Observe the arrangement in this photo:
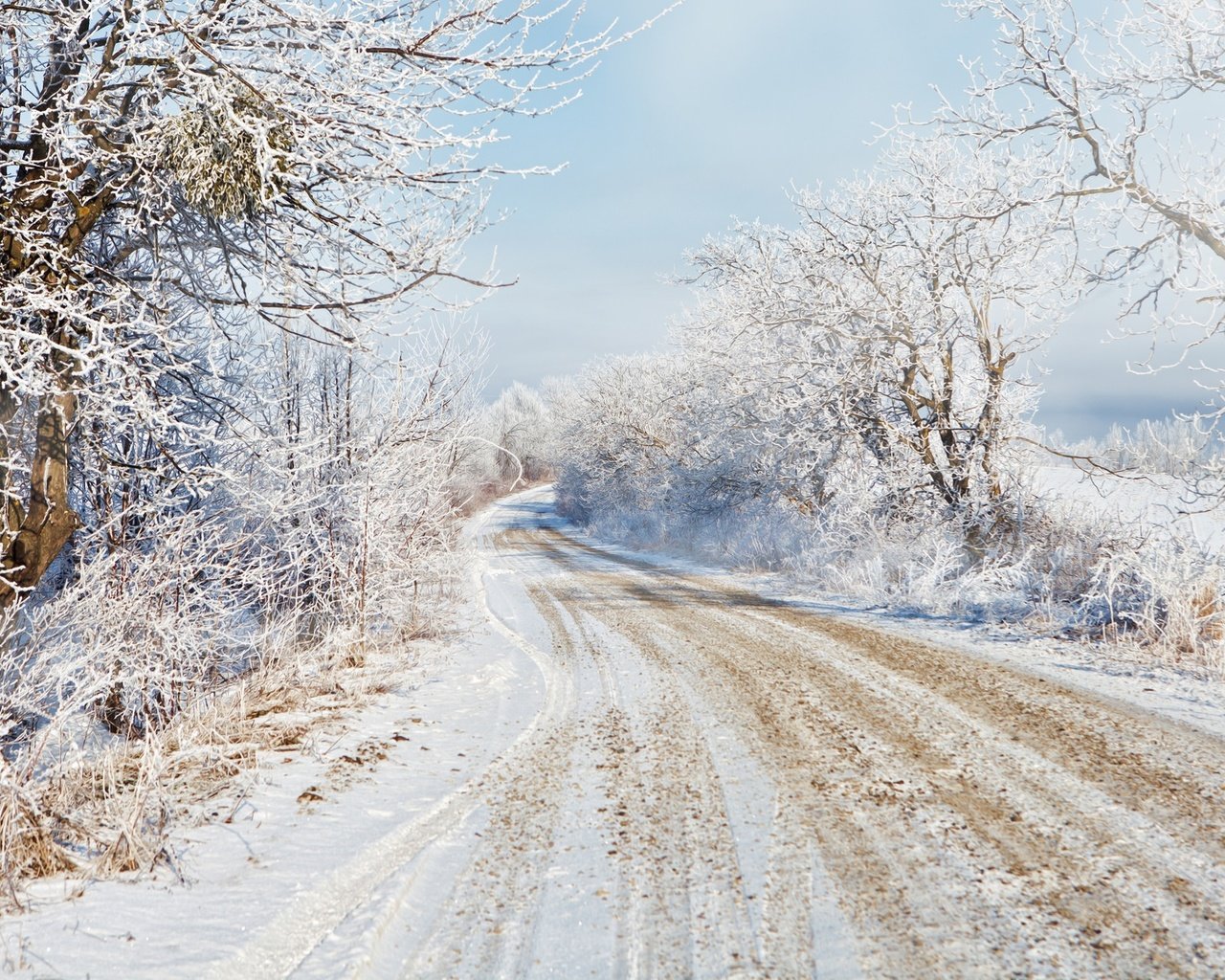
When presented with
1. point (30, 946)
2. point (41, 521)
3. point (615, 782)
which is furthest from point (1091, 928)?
point (41, 521)

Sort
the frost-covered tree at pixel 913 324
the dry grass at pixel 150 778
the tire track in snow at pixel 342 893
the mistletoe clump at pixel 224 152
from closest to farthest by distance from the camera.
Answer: the tire track in snow at pixel 342 893 < the dry grass at pixel 150 778 < the mistletoe clump at pixel 224 152 < the frost-covered tree at pixel 913 324

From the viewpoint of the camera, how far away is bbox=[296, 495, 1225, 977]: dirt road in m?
2.49

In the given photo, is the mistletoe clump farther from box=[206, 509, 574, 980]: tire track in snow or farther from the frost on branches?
box=[206, 509, 574, 980]: tire track in snow

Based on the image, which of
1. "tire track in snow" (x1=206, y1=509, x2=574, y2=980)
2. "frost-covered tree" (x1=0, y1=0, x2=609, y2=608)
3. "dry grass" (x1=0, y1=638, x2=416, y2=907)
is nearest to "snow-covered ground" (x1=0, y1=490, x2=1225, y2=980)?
"tire track in snow" (x1=206, y1=509, x2=574, y2=980)

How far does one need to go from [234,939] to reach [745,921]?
5.96ft

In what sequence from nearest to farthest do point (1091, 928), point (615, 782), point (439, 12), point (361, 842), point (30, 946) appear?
1. point (30, 946)
2. point (1091, 928)
3. point (361, 842)
4. point (615, 782)
5. point (439, 12)

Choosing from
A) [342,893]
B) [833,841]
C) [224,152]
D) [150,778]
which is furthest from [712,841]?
[224,152]

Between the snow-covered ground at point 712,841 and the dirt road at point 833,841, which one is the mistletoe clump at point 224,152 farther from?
the dirt road at point 833,841

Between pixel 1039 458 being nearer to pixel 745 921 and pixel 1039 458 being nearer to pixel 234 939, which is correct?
pixel 745 921

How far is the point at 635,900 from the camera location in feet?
9.22

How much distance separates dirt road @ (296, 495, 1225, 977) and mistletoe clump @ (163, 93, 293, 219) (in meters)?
3.74

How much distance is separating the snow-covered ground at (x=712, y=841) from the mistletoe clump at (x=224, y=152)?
11.0ft

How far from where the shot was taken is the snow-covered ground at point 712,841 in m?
2.48

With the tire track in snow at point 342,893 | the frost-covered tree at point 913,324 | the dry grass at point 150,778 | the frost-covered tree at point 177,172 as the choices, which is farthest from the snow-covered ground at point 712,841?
the frost-covered tree at point 913,324
